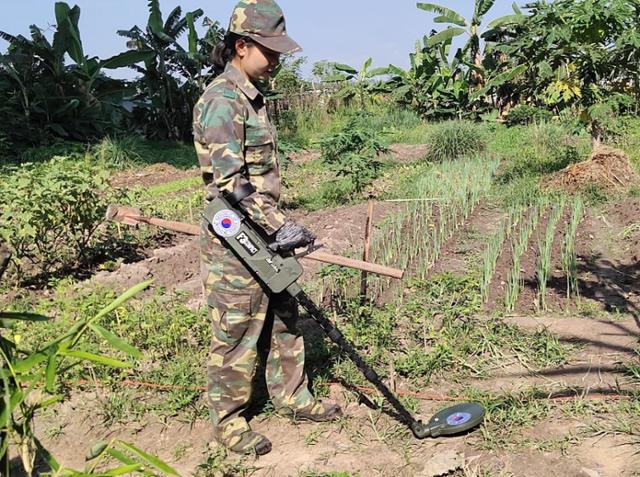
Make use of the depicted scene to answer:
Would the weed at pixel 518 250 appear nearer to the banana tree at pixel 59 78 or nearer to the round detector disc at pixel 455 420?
the round detector disc at pixel 455 420

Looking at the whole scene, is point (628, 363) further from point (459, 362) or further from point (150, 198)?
point (150, 198)

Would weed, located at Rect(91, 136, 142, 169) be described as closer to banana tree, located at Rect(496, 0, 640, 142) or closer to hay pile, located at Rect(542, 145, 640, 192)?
banana tree, located at Rect(496, 0, 640, 142)

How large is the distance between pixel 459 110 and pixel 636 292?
31.0 ft

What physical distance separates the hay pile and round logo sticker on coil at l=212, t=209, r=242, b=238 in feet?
16.8

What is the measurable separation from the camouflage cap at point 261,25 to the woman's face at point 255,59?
0.16ft

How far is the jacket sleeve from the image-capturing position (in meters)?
2.54

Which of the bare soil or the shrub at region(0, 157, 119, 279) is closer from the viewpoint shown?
the shrub at region(0, 157, 119, 279)

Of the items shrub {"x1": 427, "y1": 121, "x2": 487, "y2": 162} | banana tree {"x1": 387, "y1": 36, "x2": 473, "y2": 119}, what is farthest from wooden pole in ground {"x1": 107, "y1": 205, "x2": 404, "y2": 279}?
banana tree {"x1": 387, "y1": 36, "x2": 473, "y2": 119}

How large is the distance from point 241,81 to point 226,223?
0.56 meters

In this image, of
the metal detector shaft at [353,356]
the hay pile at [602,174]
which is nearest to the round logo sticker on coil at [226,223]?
the metal detector shaft at [353,356]

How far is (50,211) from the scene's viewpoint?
514cm

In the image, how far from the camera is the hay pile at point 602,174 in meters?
6.76

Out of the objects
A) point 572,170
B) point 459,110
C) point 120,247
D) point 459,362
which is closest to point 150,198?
point 120,247

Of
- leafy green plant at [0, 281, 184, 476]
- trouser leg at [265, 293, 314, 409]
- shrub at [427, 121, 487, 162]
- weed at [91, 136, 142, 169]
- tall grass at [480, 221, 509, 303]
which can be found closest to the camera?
leafy green plant at [0, 281, 184, 476]
